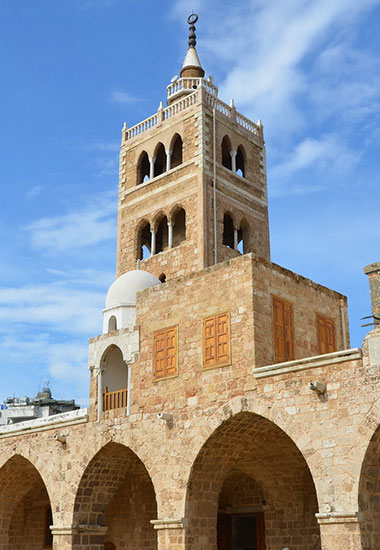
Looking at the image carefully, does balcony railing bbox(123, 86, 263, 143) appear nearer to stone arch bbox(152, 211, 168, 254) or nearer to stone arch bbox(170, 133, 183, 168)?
stone arch bbox(170, 133, 183, 168)

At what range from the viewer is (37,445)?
1919 centimetres

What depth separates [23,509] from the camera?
2314 centimetres

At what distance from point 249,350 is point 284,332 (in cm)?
139

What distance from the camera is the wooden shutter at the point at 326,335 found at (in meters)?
17.0

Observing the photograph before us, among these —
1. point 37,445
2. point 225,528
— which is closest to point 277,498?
point 225,528

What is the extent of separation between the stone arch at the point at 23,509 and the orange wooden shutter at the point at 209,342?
26.8 feet

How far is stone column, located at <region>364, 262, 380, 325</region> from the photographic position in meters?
13.2

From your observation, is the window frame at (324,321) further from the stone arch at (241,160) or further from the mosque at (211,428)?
the stone arch at (241,160)

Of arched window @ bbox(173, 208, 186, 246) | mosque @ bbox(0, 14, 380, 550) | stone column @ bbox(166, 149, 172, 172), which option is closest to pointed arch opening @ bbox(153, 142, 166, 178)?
stone column @ bbox(166, 149, 172, 172)

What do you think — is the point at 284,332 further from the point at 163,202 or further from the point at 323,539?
the point at 163,202

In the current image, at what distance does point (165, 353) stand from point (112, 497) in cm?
493

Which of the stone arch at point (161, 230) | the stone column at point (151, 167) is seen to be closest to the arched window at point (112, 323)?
the stone arch at point (161, 230)

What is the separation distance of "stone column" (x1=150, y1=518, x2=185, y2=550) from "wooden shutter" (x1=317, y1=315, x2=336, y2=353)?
208 inches

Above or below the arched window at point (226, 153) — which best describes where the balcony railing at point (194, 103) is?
above
